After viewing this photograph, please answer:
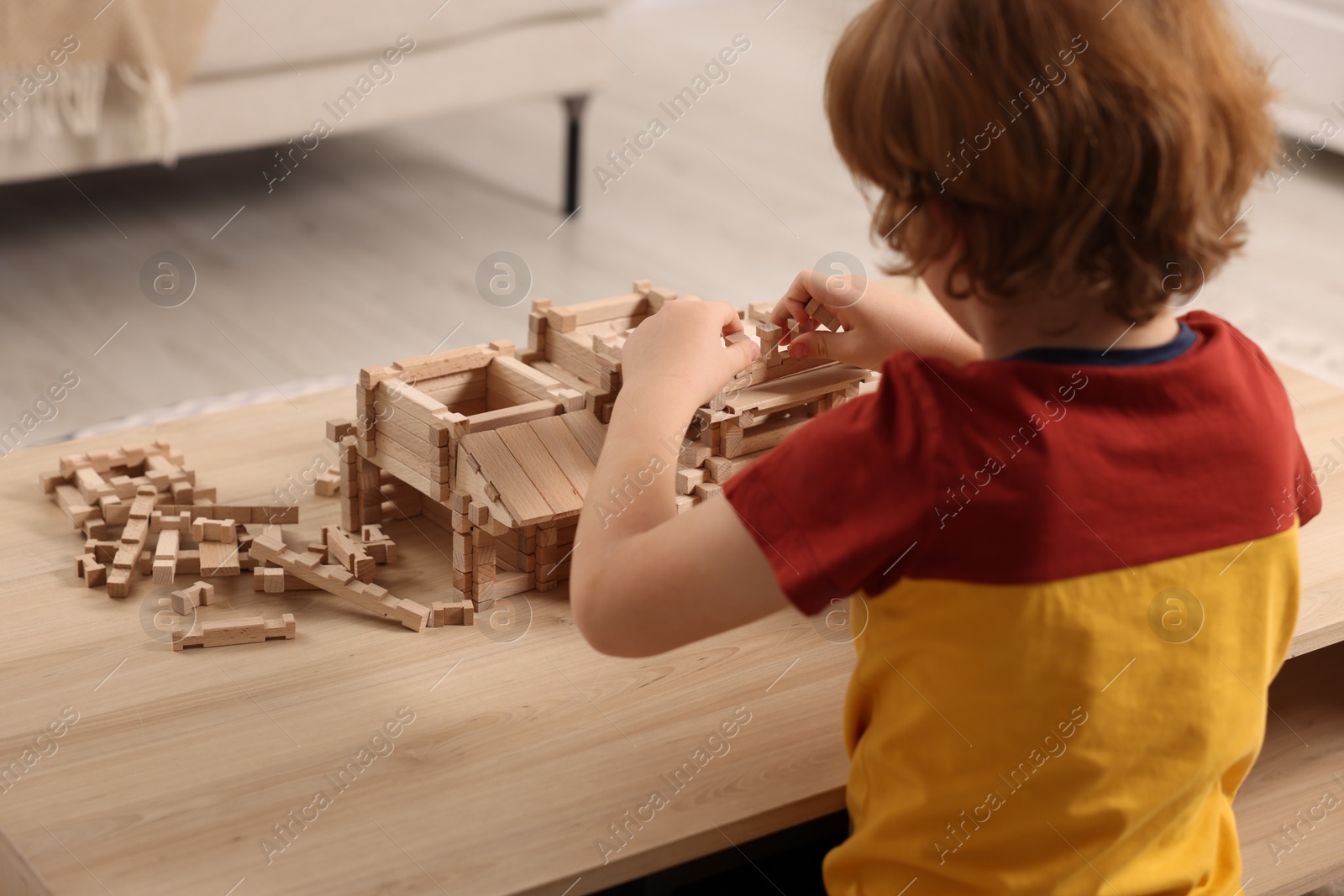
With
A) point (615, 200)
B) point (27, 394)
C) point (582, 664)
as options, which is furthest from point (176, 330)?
point (582, 664)

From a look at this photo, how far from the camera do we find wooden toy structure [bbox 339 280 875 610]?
958 millimetres

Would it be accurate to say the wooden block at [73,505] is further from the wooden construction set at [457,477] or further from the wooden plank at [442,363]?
the wooden plank at [442,363]

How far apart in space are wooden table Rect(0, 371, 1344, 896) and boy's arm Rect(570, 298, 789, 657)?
140mm

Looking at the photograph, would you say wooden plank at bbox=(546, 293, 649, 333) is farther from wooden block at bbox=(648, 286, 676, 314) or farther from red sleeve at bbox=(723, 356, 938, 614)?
red sleeve at bbox=(723, 356, 938, 614)

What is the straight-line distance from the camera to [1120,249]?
60 cm

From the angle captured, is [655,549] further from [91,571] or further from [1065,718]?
[91,571]

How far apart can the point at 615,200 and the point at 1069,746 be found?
2.30m

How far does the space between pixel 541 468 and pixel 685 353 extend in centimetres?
17

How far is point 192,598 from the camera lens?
0.96 meters

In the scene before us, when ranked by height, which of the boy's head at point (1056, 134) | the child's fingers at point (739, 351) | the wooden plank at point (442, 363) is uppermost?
the boy's head at point (1056, 134)

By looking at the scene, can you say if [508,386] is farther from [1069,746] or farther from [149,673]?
[1069,746]

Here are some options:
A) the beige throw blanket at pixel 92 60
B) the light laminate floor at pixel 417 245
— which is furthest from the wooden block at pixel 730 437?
the beige throw blanket at pixel 92 60

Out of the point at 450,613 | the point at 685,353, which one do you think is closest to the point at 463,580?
the point at 450,613

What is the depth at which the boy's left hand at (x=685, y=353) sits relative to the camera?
0.82 metres
